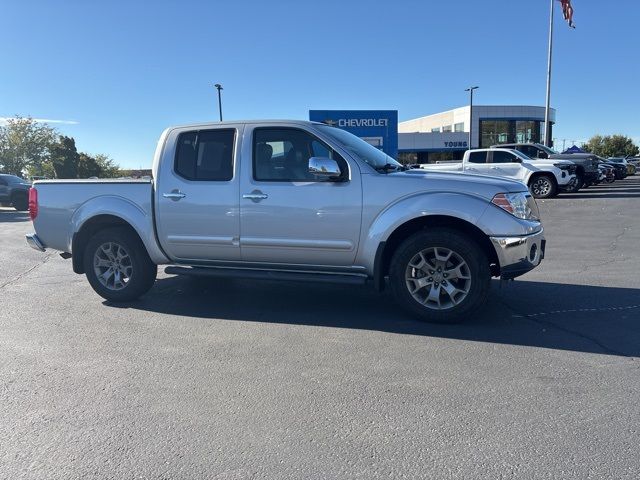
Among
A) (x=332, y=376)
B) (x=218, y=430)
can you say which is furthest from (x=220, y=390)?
(x=332, y=376)

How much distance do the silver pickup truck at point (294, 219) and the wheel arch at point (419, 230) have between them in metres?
0.01

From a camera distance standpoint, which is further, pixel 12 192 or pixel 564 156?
pixel 12 192

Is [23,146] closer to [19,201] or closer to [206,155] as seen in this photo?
[19,201]

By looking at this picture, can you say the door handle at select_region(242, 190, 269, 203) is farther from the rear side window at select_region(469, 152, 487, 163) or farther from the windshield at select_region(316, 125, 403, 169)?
the rear side window at select_region(469, 152, 487, 163)

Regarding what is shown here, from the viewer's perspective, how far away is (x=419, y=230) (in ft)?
16.5

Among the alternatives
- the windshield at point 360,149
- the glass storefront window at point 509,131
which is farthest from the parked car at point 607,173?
the glass storefront window at point 509,131

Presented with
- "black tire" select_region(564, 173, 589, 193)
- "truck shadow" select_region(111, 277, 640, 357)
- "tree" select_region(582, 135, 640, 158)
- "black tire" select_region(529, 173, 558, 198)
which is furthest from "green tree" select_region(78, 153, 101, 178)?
"tree" select_region(582, 135, 640, 158)

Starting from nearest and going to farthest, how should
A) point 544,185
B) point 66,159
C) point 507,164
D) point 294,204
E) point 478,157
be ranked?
point 294,204, point 507,164, point 544,185, point 478,157, point 66,159

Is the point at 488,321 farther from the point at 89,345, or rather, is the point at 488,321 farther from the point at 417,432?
the point at 89,345

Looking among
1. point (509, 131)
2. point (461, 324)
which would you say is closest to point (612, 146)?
point (509, 131)

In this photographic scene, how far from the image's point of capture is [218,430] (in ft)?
10.3

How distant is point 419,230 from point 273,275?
159 centimetres

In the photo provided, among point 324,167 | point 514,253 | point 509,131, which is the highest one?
point 509,131

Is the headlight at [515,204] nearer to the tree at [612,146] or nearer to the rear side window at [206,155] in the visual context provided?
the rear side window at [206,155]
